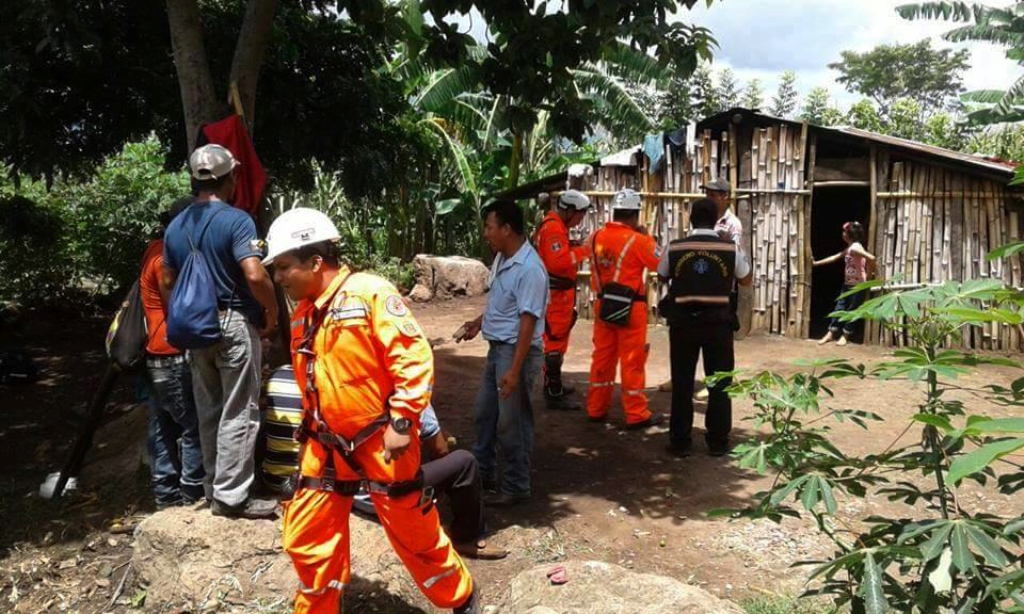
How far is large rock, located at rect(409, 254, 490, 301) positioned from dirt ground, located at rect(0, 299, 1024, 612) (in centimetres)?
679

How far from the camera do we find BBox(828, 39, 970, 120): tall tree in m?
33.6

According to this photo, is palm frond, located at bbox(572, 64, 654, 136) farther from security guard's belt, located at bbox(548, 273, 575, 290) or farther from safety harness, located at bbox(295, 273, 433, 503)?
safety harness, located at bbox(295, 273, 433, 503)

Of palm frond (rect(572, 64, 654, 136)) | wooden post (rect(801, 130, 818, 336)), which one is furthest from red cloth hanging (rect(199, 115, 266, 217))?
palm frond (rect(572, 64, 654, 136))

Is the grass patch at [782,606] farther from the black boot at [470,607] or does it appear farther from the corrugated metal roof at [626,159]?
the corrugated metal roof at [626,159]

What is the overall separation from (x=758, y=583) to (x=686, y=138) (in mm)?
7941

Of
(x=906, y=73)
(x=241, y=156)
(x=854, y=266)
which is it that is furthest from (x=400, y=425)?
(x=906, y=73)

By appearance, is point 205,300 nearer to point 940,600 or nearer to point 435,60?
point 435,60

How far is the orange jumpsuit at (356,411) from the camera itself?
2.89 meters

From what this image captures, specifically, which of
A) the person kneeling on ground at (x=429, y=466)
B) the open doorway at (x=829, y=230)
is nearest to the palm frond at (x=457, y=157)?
the open doorway at (x=829, y=230)

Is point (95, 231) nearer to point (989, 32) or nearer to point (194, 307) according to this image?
point (194, 307)

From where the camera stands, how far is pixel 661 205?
11258mm

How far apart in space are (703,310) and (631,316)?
835 millimetres

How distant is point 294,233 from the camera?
9.54 feet

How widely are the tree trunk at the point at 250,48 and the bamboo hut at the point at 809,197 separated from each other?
275 inches
